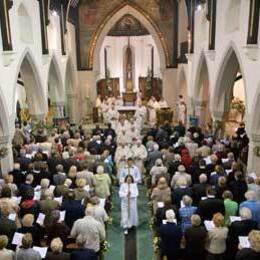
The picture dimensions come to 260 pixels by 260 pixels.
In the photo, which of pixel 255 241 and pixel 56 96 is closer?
pixel 255 241

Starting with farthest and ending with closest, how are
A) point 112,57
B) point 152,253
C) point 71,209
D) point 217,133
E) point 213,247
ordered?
point 112,57
point 217,133
point 152,253
point 71,209
point 213,247

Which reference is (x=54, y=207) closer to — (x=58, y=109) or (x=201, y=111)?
(x=201, y=111)

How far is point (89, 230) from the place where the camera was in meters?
6.78

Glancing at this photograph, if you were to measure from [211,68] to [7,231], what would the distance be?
1075 cm

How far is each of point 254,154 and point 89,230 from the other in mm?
5887

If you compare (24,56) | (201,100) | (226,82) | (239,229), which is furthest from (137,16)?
(239,229)

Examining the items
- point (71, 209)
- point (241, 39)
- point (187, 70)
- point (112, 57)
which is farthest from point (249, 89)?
point (112, 57)

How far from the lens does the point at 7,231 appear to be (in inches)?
266

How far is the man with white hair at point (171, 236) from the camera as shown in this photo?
6.76 metres

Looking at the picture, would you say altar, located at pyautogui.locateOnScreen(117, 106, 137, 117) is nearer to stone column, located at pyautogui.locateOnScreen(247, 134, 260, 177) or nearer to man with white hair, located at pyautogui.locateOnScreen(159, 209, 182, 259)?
stone column, located at pyautogui.locateOnScreen(247, 134, 260, 177)

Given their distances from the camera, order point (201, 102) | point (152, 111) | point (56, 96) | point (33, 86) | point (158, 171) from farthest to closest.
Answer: point (152, 111), point (56, 96), point (201, 102), point (33, 86), point (158, 171)

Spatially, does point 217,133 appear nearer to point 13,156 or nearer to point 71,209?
point 13,156

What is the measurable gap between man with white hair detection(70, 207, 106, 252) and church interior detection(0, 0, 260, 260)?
21 millimetres

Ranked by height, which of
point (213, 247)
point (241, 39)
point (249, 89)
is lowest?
point (213, 247)
